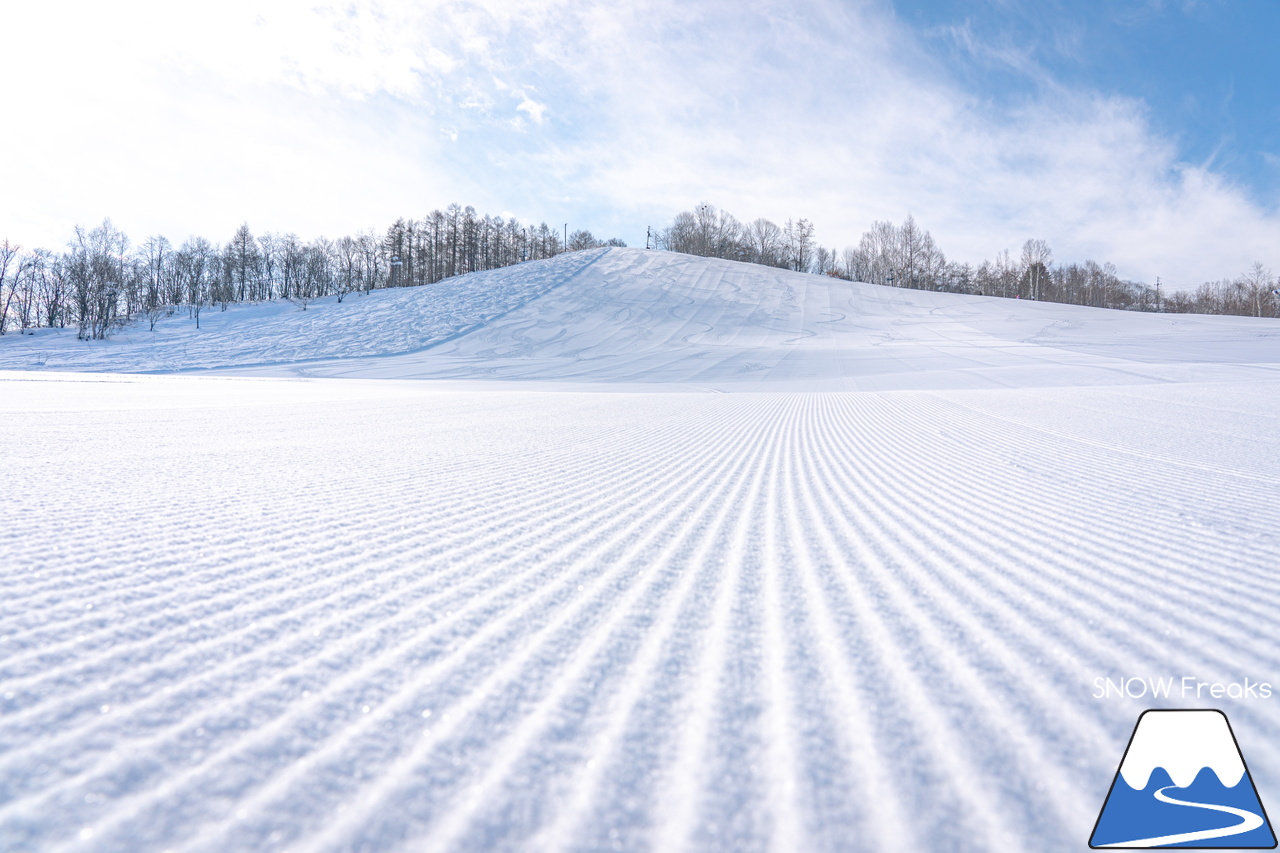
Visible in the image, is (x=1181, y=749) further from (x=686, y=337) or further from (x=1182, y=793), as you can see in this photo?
(x=686, y=337)

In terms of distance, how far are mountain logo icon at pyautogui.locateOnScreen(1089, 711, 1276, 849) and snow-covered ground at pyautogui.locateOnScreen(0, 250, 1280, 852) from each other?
2 cm

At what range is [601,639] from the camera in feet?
2.97

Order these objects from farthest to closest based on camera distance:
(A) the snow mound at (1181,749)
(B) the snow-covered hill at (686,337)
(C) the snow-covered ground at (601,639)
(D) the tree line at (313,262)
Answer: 1. (D) the tree line at (313,262)
2. (B) the snow-covered hill at (686,337)
3. (A) the snow mound at (1181,749)
4. (C) the snow-covered ground at (601,639)

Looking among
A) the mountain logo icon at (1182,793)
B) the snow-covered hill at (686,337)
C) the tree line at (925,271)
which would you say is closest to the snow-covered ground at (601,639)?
the mountain logo icon at (1182,793)

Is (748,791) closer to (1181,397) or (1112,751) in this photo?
(1112,751)

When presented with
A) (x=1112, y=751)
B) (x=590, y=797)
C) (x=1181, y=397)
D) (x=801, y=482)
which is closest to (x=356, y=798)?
(x=590, y=797)

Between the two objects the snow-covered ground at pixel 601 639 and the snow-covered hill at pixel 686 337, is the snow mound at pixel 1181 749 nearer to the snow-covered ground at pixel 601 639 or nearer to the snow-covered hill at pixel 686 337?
the snow-covered ground at pixel 601 639

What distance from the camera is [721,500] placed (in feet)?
5.91

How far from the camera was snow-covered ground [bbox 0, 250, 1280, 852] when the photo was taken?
0.60 metres

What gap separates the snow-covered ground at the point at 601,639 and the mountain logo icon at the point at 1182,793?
0.02 meters

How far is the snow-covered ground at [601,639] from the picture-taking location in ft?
1.98

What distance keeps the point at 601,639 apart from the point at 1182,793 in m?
0.78

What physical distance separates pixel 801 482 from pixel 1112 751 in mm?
1387

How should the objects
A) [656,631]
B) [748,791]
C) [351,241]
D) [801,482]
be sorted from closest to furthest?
[748,791], [656,631], [801,482], [351,241]
